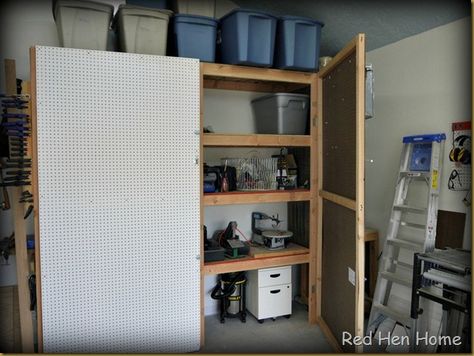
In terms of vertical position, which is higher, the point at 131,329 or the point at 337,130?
the point at 337,130

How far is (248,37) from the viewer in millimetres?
2236

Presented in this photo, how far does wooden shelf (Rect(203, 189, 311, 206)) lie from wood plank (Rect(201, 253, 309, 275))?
44cm

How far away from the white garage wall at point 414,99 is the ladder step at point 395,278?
39cm

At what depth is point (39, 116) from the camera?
1.90 meters

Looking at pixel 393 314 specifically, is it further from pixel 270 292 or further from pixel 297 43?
pixel 297 43

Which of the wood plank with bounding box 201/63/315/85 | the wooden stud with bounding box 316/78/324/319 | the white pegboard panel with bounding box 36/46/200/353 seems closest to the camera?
the white pegboard panel with bounding box 36/46/200/353

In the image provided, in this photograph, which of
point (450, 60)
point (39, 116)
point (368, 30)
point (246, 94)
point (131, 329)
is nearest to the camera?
point (39, 116)

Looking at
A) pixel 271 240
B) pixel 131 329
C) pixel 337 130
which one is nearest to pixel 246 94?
pixel 337 130

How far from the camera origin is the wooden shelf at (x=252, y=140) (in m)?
2.36

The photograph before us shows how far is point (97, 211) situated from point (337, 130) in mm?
1595

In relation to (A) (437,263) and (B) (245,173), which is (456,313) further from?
(B) (245,173)

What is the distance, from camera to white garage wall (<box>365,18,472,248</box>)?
2.25 metres

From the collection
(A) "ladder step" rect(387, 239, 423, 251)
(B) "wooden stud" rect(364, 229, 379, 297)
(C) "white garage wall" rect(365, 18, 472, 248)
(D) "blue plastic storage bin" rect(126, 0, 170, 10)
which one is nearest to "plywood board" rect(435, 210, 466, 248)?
(C) "white garage wall" rect(365, 18, 472, 248)

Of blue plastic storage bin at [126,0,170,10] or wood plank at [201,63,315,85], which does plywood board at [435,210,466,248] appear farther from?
blue plastic storage bin at [126,0,170,10]
